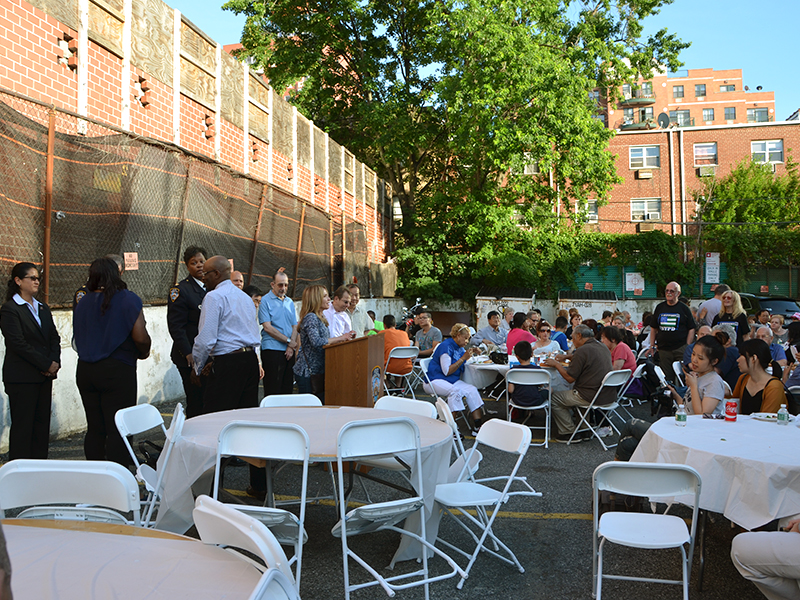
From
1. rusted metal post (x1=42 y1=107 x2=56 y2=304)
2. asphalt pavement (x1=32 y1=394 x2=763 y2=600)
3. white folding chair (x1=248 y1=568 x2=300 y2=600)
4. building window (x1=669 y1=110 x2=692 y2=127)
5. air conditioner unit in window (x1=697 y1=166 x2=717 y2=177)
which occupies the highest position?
building window (x1=669 y1=110 x2=692 y2=127)

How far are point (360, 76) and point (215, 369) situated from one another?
22563 mm

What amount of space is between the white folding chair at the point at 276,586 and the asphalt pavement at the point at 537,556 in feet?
6.77

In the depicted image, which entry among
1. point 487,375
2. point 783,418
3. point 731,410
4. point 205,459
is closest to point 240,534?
point 205,459

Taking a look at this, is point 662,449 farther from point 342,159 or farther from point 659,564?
point 342,159

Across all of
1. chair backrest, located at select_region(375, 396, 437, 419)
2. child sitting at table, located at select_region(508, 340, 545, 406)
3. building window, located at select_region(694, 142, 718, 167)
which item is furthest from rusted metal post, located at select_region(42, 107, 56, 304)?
building window, located at select_region(694, 142, 718, 167)

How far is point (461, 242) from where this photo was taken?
25453mm

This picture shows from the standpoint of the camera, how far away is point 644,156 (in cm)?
3506

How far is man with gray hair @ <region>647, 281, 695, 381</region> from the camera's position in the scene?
9203 millimetres

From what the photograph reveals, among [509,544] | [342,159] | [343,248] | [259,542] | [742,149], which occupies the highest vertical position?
[742,149]

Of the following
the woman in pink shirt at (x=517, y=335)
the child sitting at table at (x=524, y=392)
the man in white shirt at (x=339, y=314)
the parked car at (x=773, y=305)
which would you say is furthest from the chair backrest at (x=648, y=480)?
the parked car at (x=773, y=305)

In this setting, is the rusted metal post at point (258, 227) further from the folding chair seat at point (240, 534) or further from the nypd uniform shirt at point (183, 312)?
the folding chair seat at point (240, 534)

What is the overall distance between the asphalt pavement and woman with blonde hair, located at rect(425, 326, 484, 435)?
2132 mm

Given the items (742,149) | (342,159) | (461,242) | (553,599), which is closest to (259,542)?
(553,599)

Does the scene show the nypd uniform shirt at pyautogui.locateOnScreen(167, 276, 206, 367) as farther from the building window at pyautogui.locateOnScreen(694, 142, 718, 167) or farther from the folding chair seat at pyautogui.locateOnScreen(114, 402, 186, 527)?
the building window at pyautogui.locateOnScreen(694, 142, 718, 167)
